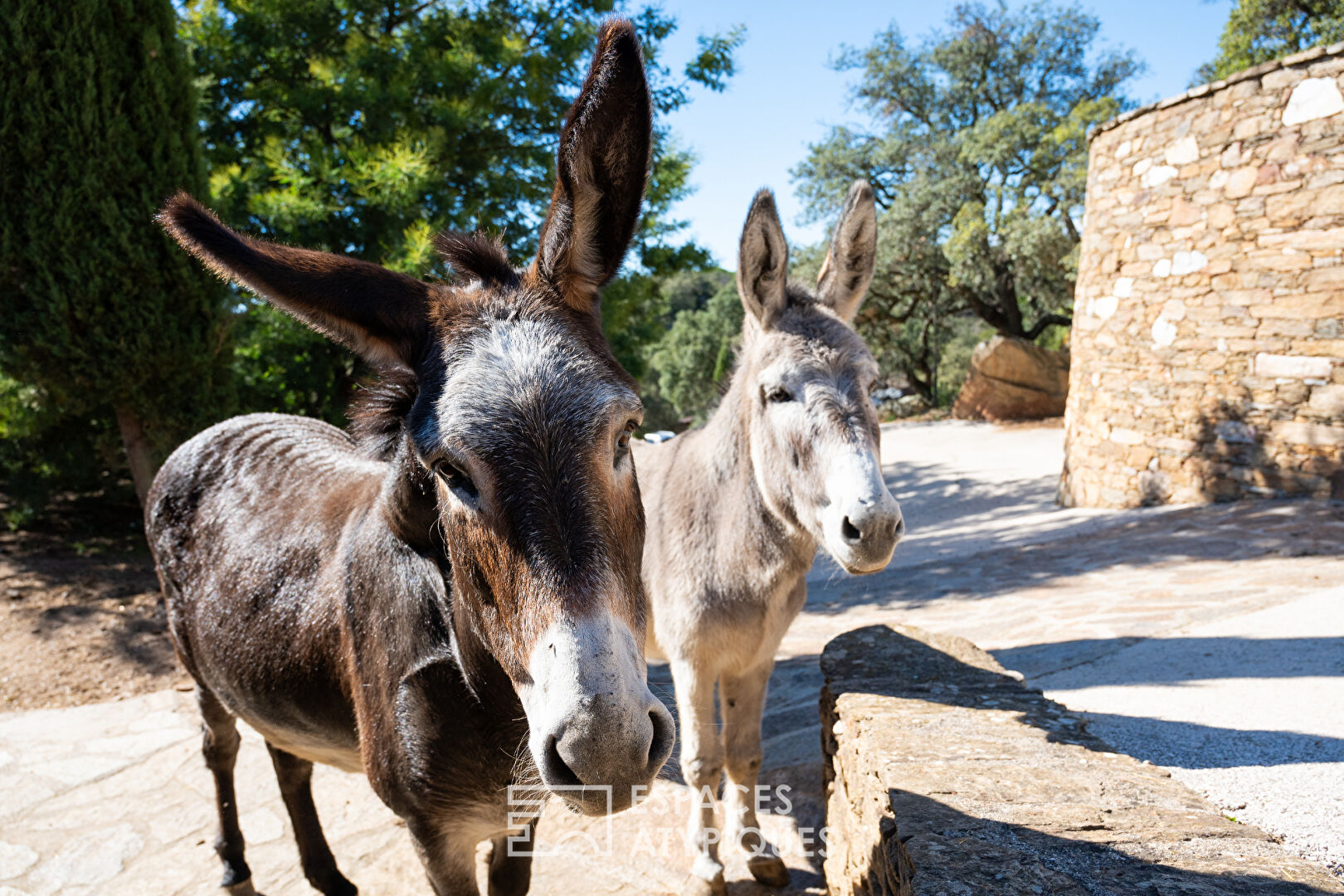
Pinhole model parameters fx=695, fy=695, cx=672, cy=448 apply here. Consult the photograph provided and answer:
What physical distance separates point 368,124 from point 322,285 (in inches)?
271

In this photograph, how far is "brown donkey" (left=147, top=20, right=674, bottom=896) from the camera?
3.89 ft

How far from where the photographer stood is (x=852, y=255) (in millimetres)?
3016

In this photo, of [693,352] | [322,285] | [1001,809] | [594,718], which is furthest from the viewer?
[693,352]

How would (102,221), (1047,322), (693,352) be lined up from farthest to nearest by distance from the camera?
(693,352) → (1047,322) → (102,221)

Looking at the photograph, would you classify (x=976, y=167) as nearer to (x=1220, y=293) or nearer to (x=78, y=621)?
(x=1220, y=293)

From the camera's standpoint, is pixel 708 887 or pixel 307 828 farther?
pixel 307 828

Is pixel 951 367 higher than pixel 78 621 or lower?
higher

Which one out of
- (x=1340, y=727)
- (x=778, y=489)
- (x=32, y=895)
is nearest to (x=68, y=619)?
(x=32, y=895)

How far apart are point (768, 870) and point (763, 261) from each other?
2.55 meters

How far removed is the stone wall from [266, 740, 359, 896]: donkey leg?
8.76m

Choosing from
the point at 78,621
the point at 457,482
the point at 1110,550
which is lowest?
the point at 1110,550

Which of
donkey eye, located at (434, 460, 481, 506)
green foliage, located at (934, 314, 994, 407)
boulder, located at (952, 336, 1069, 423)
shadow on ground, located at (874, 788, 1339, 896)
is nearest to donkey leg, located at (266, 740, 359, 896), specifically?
donkey eye, located at (434, 460, 481, 506)

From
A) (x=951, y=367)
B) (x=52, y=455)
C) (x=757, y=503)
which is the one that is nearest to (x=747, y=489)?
(x=757, y=503)

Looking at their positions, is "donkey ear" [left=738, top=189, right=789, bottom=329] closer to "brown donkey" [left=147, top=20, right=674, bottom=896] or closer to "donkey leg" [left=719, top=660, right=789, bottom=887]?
"brown donkey" [left=147, top=20, right=674, bottom=896]
